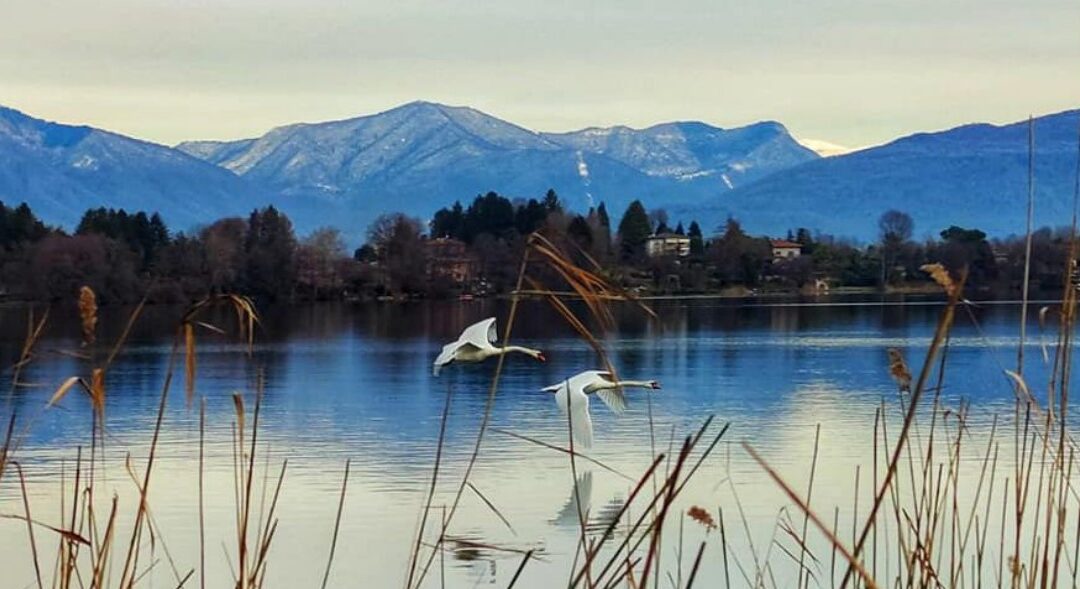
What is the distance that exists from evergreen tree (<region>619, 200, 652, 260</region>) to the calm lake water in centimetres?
3296

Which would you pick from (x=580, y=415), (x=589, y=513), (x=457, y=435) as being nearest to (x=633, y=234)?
(x=457, y=435)

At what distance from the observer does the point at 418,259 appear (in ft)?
235

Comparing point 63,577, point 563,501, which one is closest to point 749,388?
point 563,501

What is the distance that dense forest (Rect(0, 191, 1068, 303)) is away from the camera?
62.5m

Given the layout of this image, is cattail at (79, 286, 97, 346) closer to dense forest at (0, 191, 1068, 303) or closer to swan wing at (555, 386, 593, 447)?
swan wing at (555, 386, 593, 447)

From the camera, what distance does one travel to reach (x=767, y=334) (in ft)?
133

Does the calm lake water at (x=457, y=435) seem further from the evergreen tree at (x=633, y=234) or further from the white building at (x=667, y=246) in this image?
the evergreen tree at (x=633, y=234)

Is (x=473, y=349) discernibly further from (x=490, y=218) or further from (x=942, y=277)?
(x=490, y=218)

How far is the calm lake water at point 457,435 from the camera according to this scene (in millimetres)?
11859

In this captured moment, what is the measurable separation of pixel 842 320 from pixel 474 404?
26389 millimetres

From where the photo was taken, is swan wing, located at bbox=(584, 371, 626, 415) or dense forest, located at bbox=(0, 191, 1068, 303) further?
dense forest, located at bbox=(0, 191, 1068, 303)

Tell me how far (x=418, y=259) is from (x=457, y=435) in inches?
2062

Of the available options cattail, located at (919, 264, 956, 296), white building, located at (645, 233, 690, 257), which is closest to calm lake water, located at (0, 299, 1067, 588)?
cattail, located at (919, 264, 956, 296)

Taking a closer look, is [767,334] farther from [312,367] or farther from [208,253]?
[208,253]
